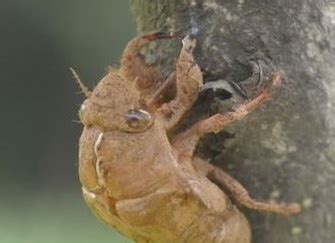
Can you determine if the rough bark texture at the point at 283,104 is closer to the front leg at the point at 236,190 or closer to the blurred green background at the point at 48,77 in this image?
the front leg at the point at 236,190

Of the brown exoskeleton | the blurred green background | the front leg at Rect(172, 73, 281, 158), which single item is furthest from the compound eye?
the blurred green background

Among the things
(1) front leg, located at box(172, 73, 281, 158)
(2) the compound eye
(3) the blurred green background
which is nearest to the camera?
(1) front leg, located at box(172, 73, 281, 158)

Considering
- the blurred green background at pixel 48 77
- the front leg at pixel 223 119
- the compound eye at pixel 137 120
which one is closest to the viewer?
the front leg at pixel 223 119

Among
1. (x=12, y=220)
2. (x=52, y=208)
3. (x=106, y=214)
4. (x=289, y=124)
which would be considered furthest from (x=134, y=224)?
(x=52, y=208)

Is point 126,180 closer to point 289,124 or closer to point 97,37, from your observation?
point 289,124

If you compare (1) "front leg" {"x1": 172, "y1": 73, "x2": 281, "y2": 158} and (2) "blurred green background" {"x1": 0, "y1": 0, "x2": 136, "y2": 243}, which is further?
(2) "blurred green background" {"x1": 0, "y1": 0, "x2": 136, "y2": 243}

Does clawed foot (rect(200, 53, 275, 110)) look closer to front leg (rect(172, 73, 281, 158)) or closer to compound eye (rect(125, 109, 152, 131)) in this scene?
front leg (rect(172, 73, 281, 158))

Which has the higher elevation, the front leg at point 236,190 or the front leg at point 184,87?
the front leg at point 184,87

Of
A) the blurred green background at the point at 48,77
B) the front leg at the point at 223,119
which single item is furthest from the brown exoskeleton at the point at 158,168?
the blurred green background at the point at 48,77
